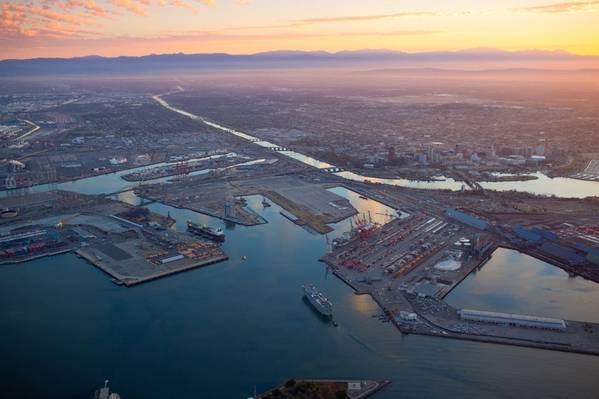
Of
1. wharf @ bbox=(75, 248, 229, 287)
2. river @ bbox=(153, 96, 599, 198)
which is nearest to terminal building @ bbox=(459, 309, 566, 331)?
wharf @ bbox=(75, 248, 229, 287)

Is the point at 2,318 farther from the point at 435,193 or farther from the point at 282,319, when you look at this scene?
the point at 435,193

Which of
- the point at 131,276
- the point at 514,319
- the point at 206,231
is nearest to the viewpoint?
the point at 514,319

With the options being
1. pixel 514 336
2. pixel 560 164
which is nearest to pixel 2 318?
pixel 514 336

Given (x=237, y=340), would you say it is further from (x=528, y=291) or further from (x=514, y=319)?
(x=528, y=291)

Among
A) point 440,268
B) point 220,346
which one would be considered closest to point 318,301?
point 220,346

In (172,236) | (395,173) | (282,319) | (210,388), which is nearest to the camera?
(210,388)
